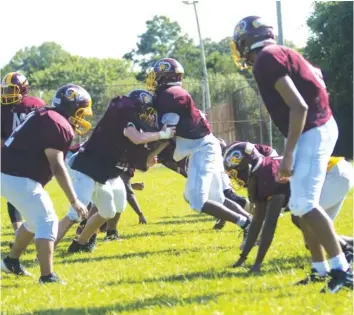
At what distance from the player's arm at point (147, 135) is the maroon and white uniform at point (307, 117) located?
108 inches

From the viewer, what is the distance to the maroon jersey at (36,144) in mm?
6488

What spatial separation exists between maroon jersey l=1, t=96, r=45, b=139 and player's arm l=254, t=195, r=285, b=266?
4.08m

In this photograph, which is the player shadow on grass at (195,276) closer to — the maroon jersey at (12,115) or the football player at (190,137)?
the football player at (190,137)

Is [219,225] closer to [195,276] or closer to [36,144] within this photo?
[195,276]

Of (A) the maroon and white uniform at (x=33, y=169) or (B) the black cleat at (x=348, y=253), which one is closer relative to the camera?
(B) the black cleat at (x=348, y=253)

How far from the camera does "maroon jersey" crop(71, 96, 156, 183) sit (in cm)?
845

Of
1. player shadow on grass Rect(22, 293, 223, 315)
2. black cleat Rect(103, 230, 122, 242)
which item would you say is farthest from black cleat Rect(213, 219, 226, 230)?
player shadow on grass Rect(22, 293, 223, 315)

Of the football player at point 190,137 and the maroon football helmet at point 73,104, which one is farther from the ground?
the maroon football helmet at point 73,104

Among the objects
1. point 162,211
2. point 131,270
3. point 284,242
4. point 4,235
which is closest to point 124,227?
point 4,235

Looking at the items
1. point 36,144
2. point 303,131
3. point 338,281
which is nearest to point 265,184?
point 303,131

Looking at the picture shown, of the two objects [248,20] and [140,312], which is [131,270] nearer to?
[140,312]

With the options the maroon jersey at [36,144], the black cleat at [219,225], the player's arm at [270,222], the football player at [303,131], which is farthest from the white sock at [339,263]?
the black cleat at [219,225]

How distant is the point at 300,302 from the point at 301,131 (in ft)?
3.63

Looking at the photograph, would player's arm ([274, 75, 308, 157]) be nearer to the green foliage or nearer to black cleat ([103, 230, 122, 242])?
black cleat ([103, 230, 122, 242])
